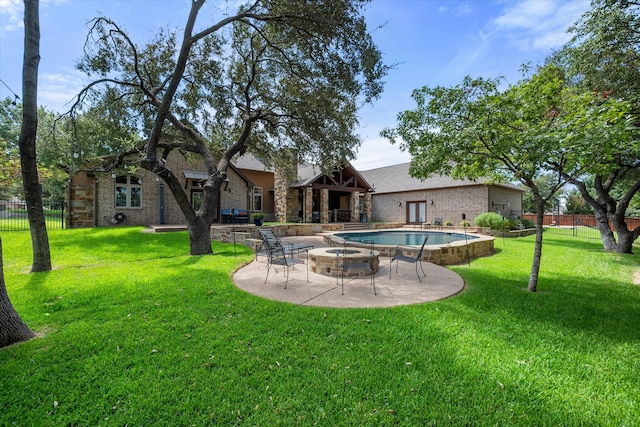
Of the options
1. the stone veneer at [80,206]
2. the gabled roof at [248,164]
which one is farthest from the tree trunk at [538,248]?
the stone veneer at [80,206]

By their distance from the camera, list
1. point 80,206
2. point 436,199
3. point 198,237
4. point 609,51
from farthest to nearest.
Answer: point 436,199 → point 80,206 → point 198,237 → point 609,51

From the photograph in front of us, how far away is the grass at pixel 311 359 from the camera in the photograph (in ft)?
7.68

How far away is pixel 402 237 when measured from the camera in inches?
640

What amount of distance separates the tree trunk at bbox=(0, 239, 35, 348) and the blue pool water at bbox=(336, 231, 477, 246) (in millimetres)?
11529

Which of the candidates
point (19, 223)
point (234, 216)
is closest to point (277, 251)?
point (234, 216)

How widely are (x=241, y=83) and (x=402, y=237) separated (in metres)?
11.5

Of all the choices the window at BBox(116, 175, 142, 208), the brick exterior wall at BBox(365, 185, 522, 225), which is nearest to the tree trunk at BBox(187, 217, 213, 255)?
the window at BBox(116, 175, 142, 208)

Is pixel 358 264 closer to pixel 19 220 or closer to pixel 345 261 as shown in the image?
pixel 345 261

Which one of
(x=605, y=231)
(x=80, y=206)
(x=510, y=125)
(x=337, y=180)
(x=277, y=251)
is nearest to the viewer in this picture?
(x=510, y=125)

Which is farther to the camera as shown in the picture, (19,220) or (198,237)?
(19,220)

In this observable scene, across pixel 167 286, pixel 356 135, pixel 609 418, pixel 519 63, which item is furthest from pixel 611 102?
pixel 167 286

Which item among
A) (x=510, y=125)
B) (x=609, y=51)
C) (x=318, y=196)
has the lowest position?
(x=318, y=196)

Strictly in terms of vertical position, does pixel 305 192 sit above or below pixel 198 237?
above

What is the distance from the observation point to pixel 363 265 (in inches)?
275
